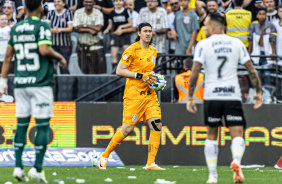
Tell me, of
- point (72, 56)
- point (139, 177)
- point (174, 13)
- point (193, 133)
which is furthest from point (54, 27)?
point (139, 177)

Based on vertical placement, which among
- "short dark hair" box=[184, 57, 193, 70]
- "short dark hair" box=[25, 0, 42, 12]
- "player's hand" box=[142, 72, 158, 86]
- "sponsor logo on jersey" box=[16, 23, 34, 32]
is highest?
"short dark hair" box=[25, 0, 42, 12]

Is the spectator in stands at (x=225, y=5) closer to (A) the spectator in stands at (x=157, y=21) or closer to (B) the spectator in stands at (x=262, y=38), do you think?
(B) the spectator in stands at (x=262, y=38)

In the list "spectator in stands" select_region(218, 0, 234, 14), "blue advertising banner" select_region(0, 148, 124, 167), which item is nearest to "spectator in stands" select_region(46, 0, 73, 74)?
"blue advertising banner" select_region(0, 148, 124, 167)

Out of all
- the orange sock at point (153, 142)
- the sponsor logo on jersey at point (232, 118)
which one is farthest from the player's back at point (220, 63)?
the orange sock at point (153, 142)

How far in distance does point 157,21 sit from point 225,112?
25.4 ft

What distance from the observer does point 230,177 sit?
31.2ft

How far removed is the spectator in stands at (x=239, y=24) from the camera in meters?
15.4

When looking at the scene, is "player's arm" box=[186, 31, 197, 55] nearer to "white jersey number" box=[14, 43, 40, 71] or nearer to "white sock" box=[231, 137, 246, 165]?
"white sock" box=[231, 137, 246, 165]

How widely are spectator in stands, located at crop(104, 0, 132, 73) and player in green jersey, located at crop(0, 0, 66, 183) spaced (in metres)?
6.94

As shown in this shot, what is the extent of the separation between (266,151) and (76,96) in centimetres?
484

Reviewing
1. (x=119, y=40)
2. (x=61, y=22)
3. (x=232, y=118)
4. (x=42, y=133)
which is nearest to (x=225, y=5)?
(x=119, y=40)

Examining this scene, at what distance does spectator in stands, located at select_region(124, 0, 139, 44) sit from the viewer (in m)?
15.6

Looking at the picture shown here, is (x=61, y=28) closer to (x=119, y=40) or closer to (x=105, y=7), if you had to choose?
(x=105, y=7)

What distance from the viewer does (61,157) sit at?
45.4 ft
